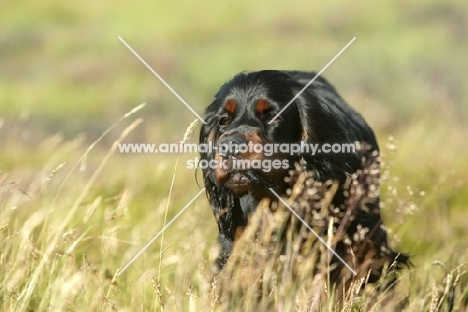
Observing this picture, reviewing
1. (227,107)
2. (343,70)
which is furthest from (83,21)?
(227,107)

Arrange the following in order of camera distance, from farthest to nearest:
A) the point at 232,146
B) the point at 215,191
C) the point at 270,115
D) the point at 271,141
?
the point at 215,191
the point at 270,115
the point at 271,141
the point at 232,146

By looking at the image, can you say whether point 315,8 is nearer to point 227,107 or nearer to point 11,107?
point 11,107

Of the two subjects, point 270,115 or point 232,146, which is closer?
point 232,146

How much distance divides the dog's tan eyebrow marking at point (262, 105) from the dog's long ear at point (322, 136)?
0.24m

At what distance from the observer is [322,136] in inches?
183

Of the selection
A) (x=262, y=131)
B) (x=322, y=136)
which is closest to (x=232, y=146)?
(x=262, y=131)

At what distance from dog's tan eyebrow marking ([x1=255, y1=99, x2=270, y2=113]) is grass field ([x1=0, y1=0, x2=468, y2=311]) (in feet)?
2.10

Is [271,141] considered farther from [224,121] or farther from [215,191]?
[215,191]

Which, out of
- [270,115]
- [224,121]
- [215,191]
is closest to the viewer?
[270,115]

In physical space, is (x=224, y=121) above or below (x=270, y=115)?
below

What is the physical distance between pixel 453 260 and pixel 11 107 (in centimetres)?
890

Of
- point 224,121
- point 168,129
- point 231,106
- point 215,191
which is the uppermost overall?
point 231,106

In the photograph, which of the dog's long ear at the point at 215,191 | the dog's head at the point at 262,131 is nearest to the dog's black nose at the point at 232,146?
the dog's head at the point at 262,131

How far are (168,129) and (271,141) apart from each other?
664 cm
